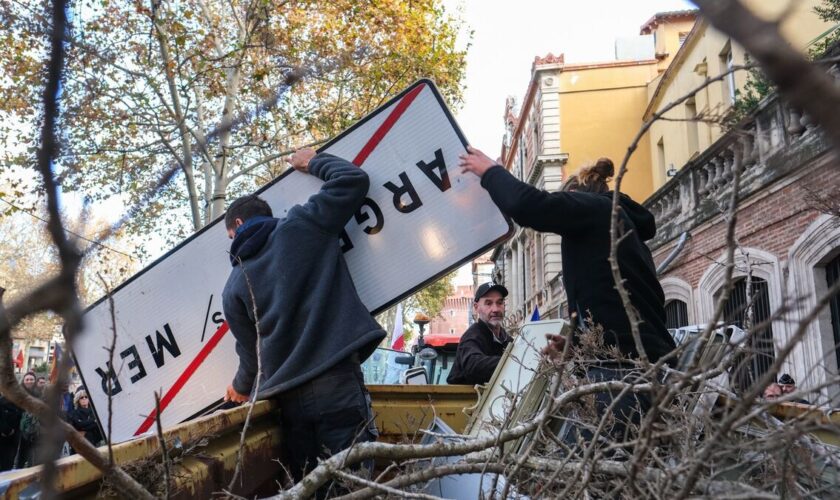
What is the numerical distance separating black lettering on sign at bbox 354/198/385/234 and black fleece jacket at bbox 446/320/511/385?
1.29m

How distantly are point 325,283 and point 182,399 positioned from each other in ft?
4.57

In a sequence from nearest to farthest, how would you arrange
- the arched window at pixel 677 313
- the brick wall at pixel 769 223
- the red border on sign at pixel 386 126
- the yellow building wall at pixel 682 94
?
the red border on sign at pixel 386 126
the brick wall at pixel 769 223
the yellow building wall at pixel 682 94
the arched window at pixel 677 313

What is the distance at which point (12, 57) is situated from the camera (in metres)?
12.4

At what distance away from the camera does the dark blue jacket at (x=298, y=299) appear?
3215 mm

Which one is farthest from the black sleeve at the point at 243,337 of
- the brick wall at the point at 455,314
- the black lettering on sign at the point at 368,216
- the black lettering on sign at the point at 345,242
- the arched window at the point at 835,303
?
the brick wall at the point at 455,314

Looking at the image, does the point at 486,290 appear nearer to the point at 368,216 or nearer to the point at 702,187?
the point at 368,216

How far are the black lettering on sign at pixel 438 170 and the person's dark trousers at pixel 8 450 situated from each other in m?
7.25

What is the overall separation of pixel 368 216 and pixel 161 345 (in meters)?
1.49

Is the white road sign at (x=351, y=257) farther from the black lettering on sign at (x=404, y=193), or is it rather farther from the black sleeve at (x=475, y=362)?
the black sleeve at (x=475, y=362)

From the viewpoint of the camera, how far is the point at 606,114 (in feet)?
90.3

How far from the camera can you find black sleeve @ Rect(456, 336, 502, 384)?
4598 millimetres

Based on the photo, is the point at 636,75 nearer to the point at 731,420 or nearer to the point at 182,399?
the point at 182,399

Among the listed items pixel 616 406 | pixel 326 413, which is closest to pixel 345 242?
pixel 326 413

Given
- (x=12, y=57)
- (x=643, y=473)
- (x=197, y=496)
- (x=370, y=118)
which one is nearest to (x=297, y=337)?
(x=197, y=496)
